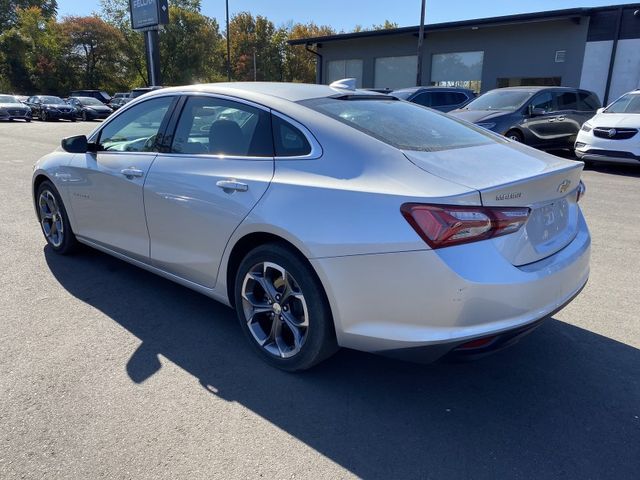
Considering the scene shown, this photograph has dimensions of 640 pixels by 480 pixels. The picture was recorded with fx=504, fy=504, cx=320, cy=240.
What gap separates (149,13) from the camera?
90.2 ft

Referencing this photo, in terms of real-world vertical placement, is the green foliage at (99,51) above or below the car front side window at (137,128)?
above

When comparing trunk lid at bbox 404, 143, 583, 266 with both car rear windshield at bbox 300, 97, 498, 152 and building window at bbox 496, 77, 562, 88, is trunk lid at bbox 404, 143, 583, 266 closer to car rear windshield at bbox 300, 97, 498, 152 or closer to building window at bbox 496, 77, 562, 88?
car rear windshield at bbox 300, 97, 498, 152

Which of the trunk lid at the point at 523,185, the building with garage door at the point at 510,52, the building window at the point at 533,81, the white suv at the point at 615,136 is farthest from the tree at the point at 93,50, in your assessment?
the trunk lid at the point at 523,185

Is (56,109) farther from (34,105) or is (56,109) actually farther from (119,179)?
(119,179)

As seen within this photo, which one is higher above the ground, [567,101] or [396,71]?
[396,71]

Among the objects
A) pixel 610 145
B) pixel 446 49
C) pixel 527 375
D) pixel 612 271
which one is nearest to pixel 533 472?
pixel 527 375

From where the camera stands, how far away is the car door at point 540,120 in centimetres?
1102

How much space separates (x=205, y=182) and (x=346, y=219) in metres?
1.08

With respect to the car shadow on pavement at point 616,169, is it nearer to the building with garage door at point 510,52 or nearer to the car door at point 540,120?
the car door at point 540,120

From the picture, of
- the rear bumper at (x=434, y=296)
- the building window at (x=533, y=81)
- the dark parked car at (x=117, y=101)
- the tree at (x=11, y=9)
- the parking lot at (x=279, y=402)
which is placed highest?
the tree at (x=11, y=9)

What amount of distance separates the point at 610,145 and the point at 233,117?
9198 millimetres

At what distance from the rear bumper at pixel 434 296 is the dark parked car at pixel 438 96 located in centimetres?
1153

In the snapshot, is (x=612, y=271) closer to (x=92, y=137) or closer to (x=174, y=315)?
(x=174, y=315)

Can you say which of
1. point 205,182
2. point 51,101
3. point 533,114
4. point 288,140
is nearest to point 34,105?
point 51,101
